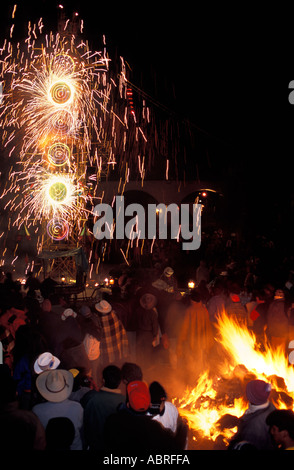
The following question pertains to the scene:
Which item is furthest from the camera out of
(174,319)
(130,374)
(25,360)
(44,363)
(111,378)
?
(174,319)

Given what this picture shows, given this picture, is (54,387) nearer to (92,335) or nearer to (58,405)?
(58,405)

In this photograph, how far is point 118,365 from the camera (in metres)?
6.44

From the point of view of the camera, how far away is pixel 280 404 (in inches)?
214

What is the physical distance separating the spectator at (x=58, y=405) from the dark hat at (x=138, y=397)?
28.5 inches

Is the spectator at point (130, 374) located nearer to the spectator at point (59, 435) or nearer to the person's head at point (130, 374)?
the person's head at point (130, 374)

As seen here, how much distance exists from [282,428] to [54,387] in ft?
6.39

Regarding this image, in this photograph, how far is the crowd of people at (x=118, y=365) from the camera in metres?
3.29

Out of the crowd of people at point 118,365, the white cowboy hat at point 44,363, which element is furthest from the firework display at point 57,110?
the white cowboy hat at point 44,363

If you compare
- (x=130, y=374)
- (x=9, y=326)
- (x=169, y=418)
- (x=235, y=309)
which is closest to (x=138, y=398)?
(x=169, y=418)

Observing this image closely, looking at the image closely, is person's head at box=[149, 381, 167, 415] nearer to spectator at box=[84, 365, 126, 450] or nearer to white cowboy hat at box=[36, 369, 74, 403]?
spectator at box=[84, 365, 126, 450]

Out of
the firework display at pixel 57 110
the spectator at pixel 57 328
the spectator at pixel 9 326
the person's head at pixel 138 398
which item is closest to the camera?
the person's head at pixel 138 398

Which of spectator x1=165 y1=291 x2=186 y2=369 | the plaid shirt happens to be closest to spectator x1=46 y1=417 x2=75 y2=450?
the plaid shirt
